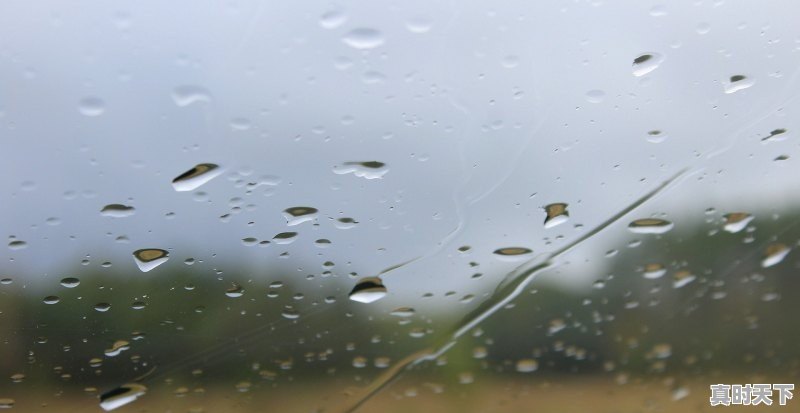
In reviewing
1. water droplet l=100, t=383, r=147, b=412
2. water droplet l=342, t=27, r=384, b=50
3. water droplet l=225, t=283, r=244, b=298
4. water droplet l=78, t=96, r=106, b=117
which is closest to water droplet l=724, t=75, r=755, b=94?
water droplet l=342, t=27, r=384, b=50

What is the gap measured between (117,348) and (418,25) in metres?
1.39

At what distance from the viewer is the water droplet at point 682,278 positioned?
238cm

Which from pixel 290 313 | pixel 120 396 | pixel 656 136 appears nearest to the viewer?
pixel 120 396

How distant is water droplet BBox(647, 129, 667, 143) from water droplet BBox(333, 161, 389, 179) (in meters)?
0.90

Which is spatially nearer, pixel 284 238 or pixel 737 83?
pixel 284 238

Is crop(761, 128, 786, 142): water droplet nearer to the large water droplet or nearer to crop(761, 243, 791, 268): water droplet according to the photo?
crop(761, 243, 791, 268): water droplet

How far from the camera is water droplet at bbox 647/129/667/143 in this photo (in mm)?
2367

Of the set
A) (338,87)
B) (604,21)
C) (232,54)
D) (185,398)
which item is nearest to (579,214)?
(604,21)

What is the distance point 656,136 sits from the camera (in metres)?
2.37

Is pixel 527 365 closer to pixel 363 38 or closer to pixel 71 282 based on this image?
pixel 363 38

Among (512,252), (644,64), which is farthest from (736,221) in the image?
(512,252)

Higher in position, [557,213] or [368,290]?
[557,213]

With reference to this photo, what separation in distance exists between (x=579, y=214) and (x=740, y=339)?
73 centimetres

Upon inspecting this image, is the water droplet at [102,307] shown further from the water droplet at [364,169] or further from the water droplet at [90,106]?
the water droplet at [364,169]
